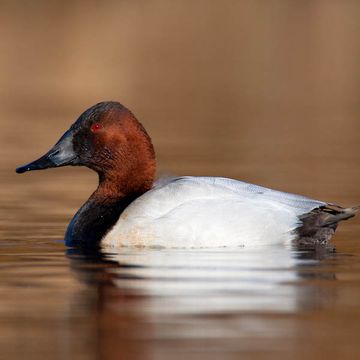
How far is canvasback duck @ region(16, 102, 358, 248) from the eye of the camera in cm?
902

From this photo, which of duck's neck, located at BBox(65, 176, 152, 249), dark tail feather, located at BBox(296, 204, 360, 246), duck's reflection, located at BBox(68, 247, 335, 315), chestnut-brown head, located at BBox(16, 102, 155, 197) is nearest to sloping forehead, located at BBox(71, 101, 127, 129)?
chestnut-brown head, located at BBox(16, 102, 155, 197)

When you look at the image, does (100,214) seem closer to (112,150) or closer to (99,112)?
(112,150)

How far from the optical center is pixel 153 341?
20.9 ft

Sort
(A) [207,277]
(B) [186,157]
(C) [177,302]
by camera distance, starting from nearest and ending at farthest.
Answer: (C) [177,302], (A) [207,277], (B) [186,157]

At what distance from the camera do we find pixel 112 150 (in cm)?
984

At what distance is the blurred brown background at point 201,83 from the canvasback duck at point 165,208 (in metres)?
0.78

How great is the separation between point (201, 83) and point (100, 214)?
16207 mm

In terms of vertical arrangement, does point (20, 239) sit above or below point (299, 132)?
below

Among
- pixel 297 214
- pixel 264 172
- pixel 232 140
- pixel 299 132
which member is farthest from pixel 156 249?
pixel 299 132

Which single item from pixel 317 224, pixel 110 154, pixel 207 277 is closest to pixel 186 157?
pixel 110 154

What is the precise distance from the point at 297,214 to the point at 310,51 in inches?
846

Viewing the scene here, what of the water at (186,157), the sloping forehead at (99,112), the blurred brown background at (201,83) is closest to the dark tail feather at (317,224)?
the water at (186,157)

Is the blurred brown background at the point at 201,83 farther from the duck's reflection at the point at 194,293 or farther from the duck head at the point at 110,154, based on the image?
the duck's reflection at the point at 194,293

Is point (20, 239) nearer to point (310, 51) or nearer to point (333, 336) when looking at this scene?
point (333, 336)
